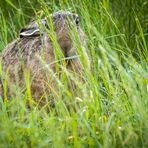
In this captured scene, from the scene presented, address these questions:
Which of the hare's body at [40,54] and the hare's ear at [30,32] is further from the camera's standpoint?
the hare's ear at [30,32]

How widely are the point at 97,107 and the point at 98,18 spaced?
67.1 inches

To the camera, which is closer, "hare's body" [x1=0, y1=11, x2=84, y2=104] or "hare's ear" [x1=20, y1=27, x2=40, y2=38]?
"hare's body" [x1=0, y1=11, x2=84, y2=104]

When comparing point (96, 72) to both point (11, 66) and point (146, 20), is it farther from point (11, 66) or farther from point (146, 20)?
point (146, 20)

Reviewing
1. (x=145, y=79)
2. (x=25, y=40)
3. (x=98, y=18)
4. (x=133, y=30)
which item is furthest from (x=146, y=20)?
(x=145, y=79)

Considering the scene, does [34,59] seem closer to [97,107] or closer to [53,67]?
[53,67]

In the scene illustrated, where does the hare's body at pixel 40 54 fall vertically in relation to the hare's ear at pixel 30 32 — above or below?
below

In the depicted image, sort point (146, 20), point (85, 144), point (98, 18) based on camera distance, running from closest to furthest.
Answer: point (85, 144) → point (98, 18) → point (146, 20)

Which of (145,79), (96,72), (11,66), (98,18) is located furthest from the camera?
(98,18)

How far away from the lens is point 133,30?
557 cm

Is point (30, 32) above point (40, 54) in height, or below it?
above

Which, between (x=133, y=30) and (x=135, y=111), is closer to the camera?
(x=135, y=111)

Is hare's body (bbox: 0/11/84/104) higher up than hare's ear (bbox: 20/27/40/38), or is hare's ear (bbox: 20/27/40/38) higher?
hare's ear (bbox: 20/27/40/38)

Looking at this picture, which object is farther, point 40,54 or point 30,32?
point 30,32

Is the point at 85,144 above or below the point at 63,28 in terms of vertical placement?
below
